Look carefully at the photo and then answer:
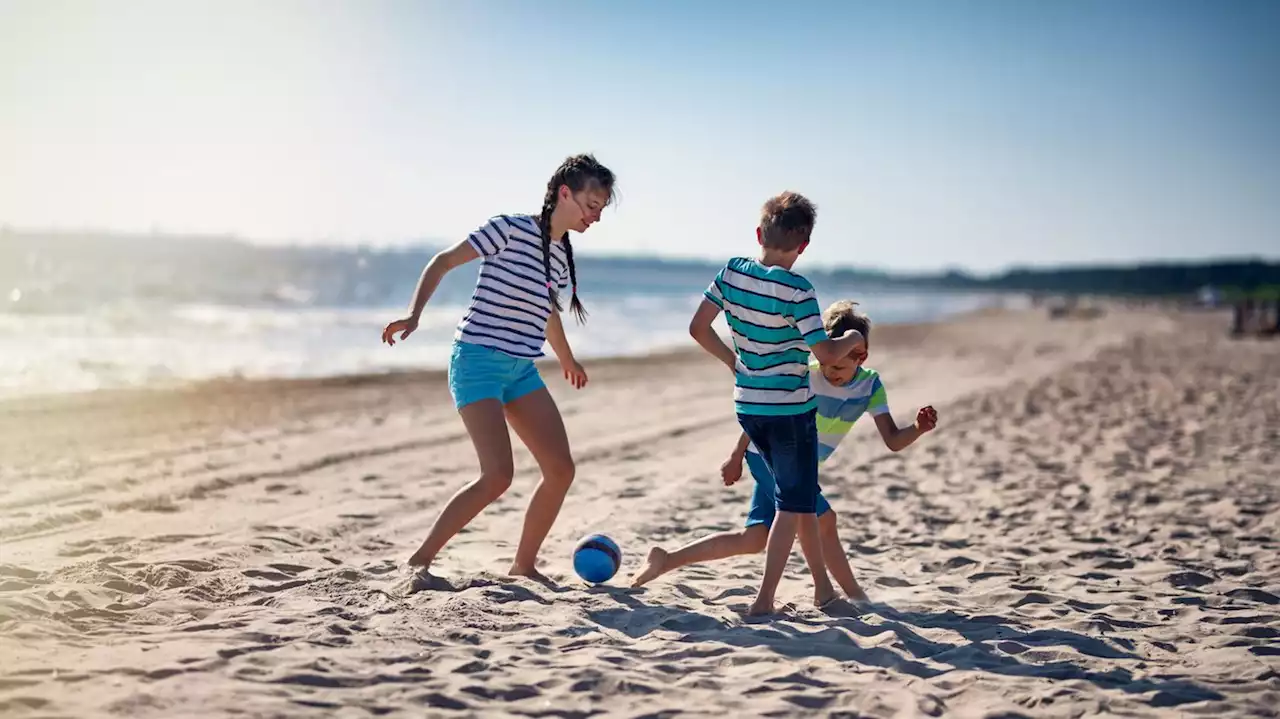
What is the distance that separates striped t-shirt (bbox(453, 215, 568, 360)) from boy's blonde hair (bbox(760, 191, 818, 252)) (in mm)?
1021

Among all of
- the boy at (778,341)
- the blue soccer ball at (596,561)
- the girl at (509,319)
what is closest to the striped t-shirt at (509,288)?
the girl at (509,319)

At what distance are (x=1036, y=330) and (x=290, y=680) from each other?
35275 mm

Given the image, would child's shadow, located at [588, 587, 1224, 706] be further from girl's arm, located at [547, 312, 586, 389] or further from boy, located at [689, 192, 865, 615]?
girl's arm, located at [547, 312, 586, 389]

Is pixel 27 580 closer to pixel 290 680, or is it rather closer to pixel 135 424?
pixel 290 680

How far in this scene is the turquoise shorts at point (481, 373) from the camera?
4.28m

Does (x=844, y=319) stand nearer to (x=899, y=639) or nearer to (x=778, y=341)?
(x=778, y=341)

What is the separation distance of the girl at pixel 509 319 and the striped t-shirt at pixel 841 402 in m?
1.07

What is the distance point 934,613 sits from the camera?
4.36 meters

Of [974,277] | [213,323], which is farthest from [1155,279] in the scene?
[213,323]

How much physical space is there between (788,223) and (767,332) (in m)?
0.44

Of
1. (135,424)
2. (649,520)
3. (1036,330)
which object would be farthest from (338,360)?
(1036,330)

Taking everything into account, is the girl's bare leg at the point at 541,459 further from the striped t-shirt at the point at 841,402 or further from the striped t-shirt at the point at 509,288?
the striped t-shirt at the point at 841,402

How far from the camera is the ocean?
13.5m

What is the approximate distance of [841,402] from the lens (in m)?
4.19
